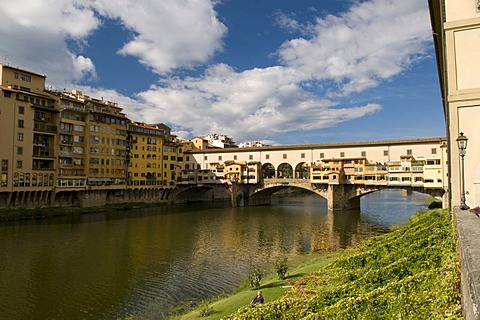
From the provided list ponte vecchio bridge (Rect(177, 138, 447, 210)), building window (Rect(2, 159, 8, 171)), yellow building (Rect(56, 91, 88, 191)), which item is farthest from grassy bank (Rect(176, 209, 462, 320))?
yellow building (Rect(56, 91, 88, 191))

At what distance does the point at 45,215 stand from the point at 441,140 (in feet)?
202

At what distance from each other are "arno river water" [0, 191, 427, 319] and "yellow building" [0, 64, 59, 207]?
8.01m

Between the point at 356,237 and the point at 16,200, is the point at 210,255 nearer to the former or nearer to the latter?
the point at 356,237

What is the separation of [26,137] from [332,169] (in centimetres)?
4997

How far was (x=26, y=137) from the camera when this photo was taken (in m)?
50.4

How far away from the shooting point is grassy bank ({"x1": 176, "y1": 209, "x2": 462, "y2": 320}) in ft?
23.5

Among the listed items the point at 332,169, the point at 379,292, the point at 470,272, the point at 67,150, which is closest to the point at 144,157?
the point at 67,150

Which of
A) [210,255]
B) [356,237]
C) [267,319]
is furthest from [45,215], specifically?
[267,319]

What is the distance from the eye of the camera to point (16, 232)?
3672 cm

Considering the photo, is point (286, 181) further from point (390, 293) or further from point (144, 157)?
point (390, 293)

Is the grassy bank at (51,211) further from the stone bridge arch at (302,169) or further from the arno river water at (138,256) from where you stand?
the stone bridge arch at (302,169)

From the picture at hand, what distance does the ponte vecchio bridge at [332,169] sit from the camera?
2090 inches

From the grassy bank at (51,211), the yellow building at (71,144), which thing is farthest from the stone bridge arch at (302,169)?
the yellow building at (71,144)

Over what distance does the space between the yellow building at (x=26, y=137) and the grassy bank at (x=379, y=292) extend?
4411cm
